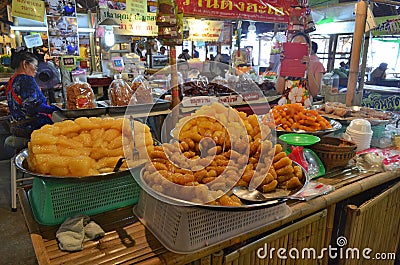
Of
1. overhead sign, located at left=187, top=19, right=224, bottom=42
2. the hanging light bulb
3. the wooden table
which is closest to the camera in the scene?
the wooden table

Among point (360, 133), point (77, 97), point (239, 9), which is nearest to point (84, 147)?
point (360, 133)

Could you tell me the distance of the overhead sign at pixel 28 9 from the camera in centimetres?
352

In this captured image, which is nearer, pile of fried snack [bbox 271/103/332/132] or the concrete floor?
pile of fried snack [bbox 271/103/332/132]

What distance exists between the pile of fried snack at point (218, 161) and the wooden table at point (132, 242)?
17 cm

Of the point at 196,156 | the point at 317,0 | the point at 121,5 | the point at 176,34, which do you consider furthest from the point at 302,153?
the point at 317,0

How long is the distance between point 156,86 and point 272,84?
5.28 ft

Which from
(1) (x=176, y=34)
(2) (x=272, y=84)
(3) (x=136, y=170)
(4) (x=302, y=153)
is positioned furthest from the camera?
(2) (x=272, y=84)

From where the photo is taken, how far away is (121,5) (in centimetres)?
636

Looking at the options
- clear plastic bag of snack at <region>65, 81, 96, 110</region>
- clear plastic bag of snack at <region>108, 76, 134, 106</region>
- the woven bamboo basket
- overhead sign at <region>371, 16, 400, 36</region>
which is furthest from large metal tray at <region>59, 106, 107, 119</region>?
overhead sign at <region>371, 16, 400, 36</region>

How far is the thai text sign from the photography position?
19.8 feet

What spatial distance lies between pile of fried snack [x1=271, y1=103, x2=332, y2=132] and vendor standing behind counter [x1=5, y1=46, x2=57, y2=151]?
253cm

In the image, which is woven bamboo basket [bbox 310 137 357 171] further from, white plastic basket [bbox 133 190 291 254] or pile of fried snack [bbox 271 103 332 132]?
white plastic basket [bbox 133 190 291 254]

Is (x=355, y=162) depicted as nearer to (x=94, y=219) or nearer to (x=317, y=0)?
(x=94, y=219)

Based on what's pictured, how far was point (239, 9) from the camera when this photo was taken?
5484 mm
